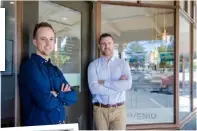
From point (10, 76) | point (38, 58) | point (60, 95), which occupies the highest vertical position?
point (38, 58)

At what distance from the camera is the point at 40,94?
224 cm

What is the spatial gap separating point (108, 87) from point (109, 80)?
99mm

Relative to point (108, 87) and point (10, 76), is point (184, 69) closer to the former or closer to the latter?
point (108, 87)

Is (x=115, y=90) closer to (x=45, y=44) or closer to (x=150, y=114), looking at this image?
(x=45, y=44)

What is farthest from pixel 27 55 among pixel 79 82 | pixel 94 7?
pixel 94 7

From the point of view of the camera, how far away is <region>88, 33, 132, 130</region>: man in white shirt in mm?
3006

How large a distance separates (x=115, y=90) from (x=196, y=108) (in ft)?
8.64

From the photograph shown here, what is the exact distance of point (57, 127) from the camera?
126 centimetres

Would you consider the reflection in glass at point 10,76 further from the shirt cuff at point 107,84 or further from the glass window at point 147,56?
the glass window at point 147,56

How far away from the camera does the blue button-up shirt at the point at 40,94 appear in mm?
2258

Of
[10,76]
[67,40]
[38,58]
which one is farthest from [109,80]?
[10,76]

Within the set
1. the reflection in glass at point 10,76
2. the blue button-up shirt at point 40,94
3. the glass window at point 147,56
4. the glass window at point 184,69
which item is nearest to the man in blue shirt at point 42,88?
the blue button-up shirt at point 40,94

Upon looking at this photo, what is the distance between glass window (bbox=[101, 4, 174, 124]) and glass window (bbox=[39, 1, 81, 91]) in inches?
23.7

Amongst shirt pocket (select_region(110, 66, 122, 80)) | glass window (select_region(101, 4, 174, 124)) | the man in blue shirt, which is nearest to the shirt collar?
the man in blue shirt
